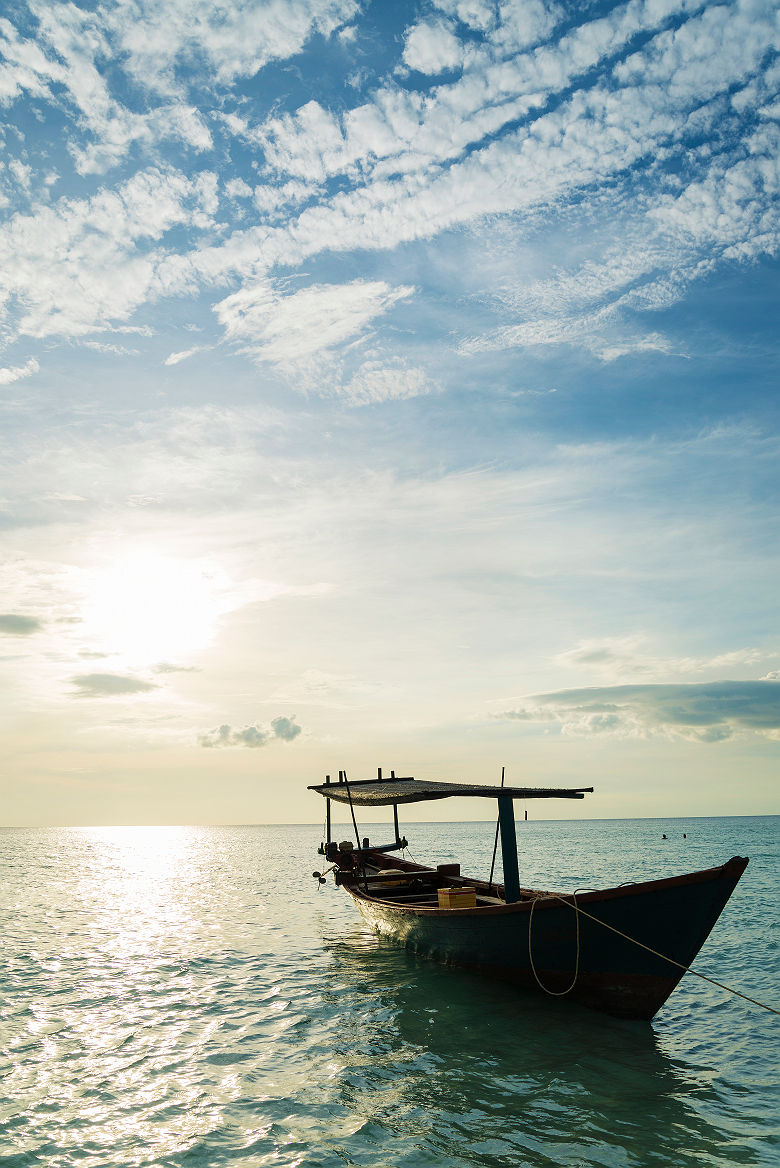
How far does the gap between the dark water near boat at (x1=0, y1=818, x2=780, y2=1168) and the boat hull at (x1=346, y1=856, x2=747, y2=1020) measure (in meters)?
0.64

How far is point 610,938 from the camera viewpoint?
12.2 meters

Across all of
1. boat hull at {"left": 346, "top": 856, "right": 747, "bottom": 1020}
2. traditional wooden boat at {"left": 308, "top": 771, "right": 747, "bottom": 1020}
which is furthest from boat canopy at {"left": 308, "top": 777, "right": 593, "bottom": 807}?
boat hull at {"left": 346, "top": 856, "right": 747, "bottom": 1020}

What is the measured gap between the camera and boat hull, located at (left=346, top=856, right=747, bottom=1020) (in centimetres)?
1177

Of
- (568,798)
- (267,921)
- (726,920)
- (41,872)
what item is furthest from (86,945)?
(41,872)

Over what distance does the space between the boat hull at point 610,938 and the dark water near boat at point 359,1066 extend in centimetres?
64

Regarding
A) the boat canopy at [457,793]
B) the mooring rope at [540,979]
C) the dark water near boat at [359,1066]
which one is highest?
the boat canopy at [457,793]

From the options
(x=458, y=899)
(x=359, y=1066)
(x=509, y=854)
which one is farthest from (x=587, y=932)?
(x=359, y=1066)

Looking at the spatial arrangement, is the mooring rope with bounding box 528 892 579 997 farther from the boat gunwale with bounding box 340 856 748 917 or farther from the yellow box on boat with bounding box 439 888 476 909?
the yellow box on boat with bounding box 439 888 476 909

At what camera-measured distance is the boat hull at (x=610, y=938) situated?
1177 cm

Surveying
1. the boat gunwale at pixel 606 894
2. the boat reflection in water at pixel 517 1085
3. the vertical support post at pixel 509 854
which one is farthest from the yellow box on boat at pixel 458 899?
the boat reflection in water at pixel 517 1085

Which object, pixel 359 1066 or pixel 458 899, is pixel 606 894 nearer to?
pixel 458 899

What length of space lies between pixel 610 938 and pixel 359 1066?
4.68 metres

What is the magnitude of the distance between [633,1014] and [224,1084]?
23.7ft

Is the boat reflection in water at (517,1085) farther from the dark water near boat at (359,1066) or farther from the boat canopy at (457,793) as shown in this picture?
the boat canopy at (457,793)
